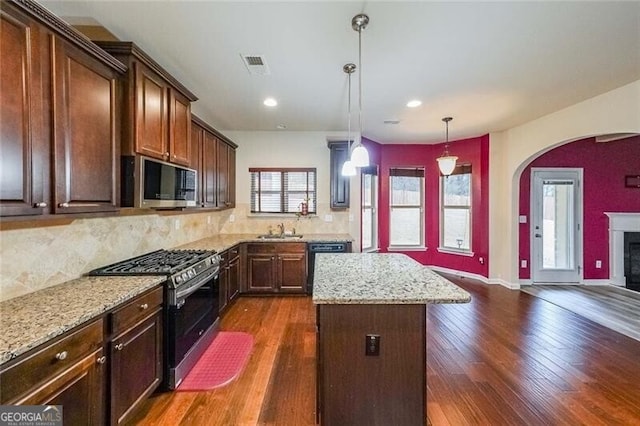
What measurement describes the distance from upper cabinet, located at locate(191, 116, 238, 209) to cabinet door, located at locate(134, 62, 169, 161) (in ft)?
3.20

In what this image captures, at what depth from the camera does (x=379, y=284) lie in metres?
1.94

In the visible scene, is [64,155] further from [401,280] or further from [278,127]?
[278,127]

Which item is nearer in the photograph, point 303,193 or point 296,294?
point 296,294

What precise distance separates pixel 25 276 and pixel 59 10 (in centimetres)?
173

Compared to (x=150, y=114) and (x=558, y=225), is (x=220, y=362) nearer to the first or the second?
(x=150, y=114)

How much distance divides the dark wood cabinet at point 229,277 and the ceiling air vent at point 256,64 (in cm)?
211

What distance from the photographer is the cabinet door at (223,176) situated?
4.46m

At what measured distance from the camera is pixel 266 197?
527 cm

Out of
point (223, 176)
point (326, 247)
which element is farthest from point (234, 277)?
point (223, 176)

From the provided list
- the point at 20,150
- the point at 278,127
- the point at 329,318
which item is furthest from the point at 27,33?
the point at 278,127

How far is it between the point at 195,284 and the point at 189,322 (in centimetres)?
31

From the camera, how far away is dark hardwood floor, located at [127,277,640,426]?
83.5 inches

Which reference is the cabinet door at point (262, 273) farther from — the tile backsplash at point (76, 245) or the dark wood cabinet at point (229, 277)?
the tile backsplash at point (76, 245)

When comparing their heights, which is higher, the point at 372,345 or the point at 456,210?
the point at 456,210
